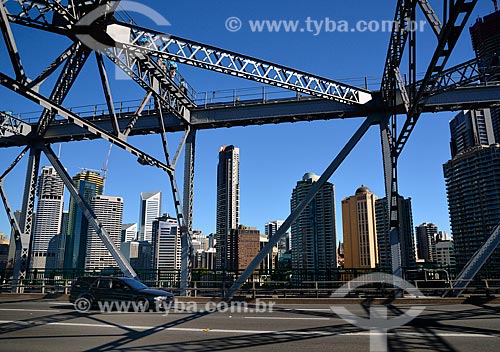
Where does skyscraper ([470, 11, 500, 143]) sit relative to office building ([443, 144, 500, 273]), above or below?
above

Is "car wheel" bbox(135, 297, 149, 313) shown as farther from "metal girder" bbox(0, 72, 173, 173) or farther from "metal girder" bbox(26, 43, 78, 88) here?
"metal girder" bbox(26, 43, 78, 88)

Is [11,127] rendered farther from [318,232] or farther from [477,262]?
[318,232]

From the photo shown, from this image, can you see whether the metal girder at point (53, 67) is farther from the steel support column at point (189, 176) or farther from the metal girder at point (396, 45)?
the metal girder at point (396, 45)

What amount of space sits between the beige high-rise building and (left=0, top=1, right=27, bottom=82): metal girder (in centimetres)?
9884

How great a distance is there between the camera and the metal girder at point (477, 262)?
1583cm

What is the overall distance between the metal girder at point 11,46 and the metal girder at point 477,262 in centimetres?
1891

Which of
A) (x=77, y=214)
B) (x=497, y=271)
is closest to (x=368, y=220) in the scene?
(x=497, y=271)

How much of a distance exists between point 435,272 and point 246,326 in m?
11.3

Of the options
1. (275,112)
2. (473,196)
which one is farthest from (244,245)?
(275,112)

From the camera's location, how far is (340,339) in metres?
8.61

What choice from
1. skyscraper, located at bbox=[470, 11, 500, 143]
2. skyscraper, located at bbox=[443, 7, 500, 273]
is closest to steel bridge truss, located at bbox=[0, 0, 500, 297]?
skyscraper, located at bbox=[443, 7, 500, 273]

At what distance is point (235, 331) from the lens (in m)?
9.56

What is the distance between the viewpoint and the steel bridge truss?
1127 centimetres

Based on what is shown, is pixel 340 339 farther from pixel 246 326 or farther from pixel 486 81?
pixel 486 81
